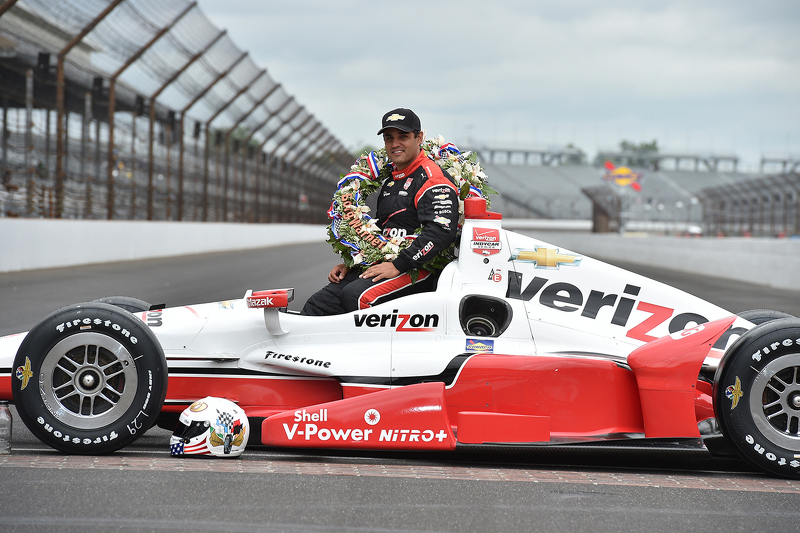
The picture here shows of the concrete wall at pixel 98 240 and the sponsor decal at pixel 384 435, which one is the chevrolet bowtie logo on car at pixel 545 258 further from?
the concrete wall at pixel 98 240

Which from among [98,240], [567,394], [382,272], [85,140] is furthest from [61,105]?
[567,394]

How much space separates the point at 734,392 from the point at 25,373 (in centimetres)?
333

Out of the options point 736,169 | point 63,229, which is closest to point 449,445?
point 63,229

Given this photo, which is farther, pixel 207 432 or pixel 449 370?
pixel 449 370

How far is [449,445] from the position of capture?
3.95 m

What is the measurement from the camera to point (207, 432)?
13.2 ft

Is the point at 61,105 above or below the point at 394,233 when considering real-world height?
above

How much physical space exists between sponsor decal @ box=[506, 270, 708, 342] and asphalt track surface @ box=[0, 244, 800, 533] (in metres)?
0.72

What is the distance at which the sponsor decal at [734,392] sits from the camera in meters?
3.89

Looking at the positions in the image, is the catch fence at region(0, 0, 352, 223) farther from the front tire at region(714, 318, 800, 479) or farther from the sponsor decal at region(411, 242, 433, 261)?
the front tire at region(714, 318, 800, 479)

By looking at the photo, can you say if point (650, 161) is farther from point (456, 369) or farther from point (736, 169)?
point (456, 369)

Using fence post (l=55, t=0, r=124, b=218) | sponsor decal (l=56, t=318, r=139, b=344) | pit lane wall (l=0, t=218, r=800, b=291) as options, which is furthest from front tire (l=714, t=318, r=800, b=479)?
fence post (l=55, t=0, r=124, b=218)

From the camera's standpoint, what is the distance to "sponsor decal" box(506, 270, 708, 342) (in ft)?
14.5

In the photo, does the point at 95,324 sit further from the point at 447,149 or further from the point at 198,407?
the point at 447,149
